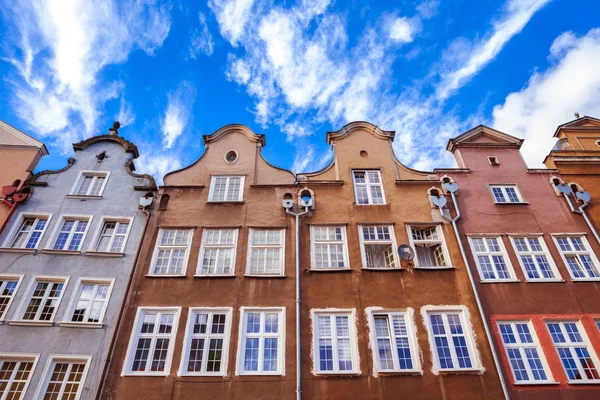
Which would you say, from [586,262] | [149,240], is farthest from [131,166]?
[586,262]

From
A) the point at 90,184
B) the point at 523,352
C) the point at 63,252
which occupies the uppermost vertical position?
the point at 90,184

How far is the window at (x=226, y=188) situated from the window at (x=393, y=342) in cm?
939

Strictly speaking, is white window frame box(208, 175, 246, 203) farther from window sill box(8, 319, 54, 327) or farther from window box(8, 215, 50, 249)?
window sill box(8, 319, 54, 327)

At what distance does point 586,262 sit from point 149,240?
20.9 m

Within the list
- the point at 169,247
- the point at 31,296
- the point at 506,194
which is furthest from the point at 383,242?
the point at 31,296

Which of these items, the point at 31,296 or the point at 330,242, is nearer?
the point at 31,296

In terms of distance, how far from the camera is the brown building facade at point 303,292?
15.7 m

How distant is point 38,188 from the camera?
70.8 feet

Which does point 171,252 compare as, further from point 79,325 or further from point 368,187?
point 368,187

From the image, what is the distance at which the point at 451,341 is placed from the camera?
657 inches

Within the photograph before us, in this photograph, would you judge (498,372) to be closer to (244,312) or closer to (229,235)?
(244,312)

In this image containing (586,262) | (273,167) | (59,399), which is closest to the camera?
(59,399)

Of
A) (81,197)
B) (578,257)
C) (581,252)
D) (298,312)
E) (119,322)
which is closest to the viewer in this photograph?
(119,322)

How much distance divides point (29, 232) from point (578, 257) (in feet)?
87.1
